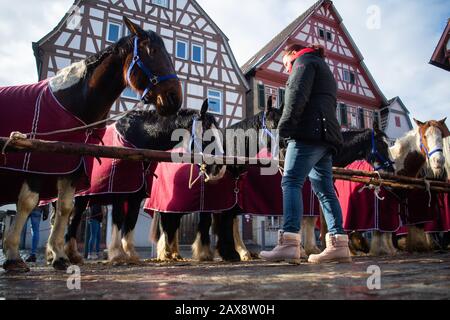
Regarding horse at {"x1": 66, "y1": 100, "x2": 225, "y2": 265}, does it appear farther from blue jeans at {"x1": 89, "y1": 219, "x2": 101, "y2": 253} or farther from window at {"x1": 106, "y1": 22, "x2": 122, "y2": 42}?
window at {"x1": 106, "y1": 22, "x2": 122, "y2": 42}

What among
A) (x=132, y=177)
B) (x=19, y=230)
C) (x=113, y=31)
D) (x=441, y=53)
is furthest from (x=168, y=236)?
(x=441, y=53)

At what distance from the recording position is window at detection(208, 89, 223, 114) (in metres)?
19.1

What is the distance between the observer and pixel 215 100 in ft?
63.3

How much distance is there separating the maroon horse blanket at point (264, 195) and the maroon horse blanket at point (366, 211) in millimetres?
814

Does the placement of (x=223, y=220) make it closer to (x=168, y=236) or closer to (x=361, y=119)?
(x=168, y=236)

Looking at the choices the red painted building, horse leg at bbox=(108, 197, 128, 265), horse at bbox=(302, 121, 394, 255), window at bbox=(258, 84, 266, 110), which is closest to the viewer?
horse leg at bbox=(108, 197, 128, 265)

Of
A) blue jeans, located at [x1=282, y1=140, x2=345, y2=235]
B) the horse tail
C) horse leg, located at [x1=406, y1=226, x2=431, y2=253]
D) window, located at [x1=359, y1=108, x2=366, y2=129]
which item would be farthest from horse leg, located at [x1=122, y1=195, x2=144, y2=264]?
window, located at [x1=359, y1=108, x2=366, y2=129]

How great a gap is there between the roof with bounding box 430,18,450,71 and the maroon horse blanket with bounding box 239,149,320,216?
721 inches

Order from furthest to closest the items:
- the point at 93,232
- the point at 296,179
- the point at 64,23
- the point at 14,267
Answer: the point at 64,23 < the point at 93,232 < the point at 296,179 < the point at 14,267

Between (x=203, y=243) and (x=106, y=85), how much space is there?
309 centimetres

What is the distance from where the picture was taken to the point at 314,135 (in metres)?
3.26

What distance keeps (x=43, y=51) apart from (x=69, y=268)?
49.1ft

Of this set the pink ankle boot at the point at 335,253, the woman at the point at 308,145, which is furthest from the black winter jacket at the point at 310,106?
the pink ankle boot at the point at 335,253
